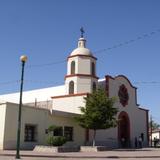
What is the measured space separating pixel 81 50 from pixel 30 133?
1482cm

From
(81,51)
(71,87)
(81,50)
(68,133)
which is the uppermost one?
(81,50)

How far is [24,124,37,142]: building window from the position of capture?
125ft

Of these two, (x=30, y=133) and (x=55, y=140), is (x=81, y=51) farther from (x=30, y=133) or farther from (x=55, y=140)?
(x=55, y=140)

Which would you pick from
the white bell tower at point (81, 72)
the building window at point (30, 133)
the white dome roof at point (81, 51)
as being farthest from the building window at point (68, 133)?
the white dome roof at point (81, 51)

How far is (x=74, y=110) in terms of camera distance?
46.6m

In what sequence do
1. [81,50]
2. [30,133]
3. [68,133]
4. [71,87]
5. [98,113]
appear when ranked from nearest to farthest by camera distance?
[30,133] < [98,113] < [68,133] < [71,87] < [81,50]

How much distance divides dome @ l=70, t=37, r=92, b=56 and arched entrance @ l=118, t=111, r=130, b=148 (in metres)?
10.1

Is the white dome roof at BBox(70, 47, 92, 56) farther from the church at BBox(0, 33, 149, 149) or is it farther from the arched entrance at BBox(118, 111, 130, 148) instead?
the arched entrance at BBox(118, 111, 130, 148)

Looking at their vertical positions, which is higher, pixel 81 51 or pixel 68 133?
pixel 81 51

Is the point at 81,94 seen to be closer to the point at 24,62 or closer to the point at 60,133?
the point at 60,133

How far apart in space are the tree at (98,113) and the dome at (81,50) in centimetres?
815

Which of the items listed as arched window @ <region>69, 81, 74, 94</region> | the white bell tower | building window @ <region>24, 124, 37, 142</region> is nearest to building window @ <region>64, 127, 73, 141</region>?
the white bell tower

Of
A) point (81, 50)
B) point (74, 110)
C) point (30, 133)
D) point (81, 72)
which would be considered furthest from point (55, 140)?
point (81, 50)

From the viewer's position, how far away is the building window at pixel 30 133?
38125mm
